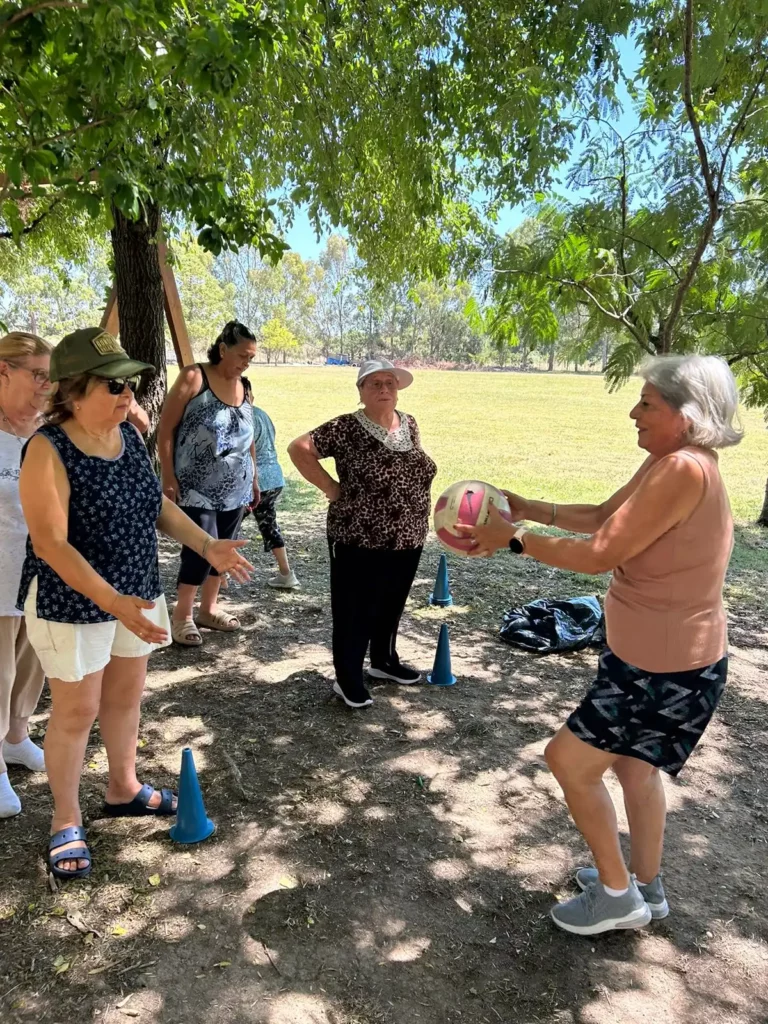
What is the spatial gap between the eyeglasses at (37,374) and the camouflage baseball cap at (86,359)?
0.42 m

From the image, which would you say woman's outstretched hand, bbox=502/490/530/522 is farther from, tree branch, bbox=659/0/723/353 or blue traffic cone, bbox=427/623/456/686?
tree branch, bbox=659/0/723/353

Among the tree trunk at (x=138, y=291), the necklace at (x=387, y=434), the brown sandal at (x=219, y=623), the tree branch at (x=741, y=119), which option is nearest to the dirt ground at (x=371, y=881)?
the brown sandal at (x=219, y=623)

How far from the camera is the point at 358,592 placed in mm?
3965

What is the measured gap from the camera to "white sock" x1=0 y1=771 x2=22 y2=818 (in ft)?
10.0

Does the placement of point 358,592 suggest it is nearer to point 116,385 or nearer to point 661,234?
point 116,385

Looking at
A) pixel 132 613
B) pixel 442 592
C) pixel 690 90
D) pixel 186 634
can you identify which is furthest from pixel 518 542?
pixel 442 592

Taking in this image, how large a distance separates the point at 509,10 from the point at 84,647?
5.69m

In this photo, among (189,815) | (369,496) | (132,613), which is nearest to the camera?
(132,613)

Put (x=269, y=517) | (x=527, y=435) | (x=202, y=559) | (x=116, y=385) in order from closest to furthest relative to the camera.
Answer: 1. (x=116, y=385)
2. (x=202, y=559)
3. (x=269, y=517)
4. (x=527, y=435)

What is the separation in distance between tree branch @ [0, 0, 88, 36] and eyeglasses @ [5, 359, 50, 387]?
4.14 feet

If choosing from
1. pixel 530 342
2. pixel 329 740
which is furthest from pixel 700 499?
pixel 530 342

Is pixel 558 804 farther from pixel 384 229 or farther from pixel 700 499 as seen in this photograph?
pixel 384 229

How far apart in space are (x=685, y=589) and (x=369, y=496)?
1.94m

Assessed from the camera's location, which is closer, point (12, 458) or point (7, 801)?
point (12, 458)
